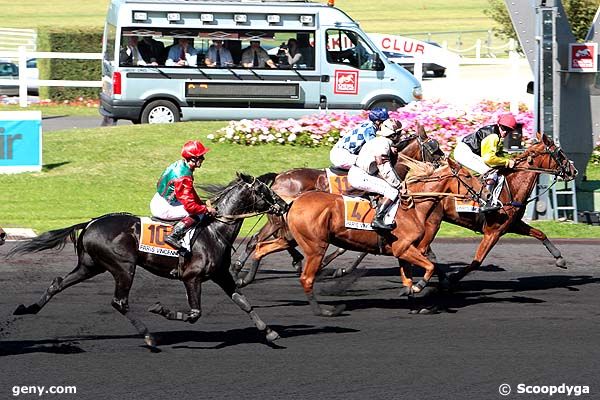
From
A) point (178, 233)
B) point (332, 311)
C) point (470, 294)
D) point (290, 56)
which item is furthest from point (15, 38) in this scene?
point (178, 233)

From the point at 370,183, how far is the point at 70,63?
874 inches

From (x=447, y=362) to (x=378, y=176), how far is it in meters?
2.85

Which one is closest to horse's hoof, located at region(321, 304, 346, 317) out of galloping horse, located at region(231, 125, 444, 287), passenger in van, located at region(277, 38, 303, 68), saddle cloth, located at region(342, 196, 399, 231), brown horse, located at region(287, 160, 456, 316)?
brown horse, located at region(287, 160, 456, 316)

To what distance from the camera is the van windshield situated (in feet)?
79.6

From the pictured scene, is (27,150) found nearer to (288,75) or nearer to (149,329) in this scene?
(288,75)

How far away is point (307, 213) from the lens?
12.2 meters

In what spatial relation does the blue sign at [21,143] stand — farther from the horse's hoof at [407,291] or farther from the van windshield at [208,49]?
the horse's hoof at [407,291]

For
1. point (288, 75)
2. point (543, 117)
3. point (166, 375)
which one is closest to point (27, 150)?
point (288, 75)

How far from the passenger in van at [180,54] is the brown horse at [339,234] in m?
12.6

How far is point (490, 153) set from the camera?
554 inches

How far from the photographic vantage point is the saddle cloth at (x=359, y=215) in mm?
12281

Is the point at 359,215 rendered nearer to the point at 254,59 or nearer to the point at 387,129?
the point at 387,129

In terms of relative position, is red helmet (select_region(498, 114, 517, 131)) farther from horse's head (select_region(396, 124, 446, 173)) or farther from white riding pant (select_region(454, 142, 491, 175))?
horse's head (select_region(396, 124, 446, 173))

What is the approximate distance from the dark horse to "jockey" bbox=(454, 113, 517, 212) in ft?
13.1
